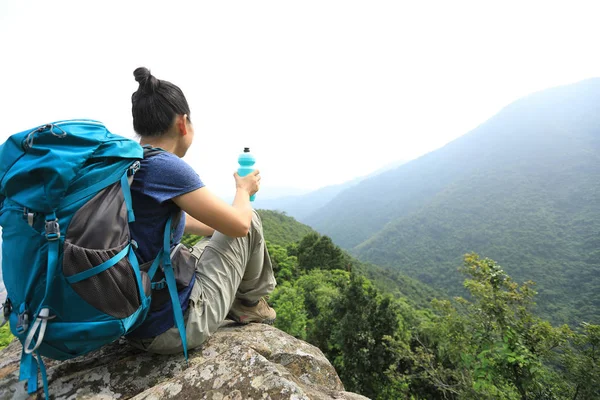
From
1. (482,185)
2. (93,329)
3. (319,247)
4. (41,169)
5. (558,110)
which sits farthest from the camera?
(558,110)

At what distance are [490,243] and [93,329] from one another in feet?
391

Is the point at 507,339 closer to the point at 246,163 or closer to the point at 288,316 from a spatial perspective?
the point at 246,163

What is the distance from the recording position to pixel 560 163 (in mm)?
135250

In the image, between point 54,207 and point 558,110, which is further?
point 558,110

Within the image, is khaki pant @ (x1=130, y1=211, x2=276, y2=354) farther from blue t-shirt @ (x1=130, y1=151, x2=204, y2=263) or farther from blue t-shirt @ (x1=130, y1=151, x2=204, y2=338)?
blue t-shirt @ (x1=130, y1=151, x2=204, y2=263)

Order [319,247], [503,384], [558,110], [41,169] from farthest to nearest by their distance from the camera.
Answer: [558,110], [319,247], [503,384], [41,169]

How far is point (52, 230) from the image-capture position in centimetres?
138

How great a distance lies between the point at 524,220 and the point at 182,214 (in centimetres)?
13209

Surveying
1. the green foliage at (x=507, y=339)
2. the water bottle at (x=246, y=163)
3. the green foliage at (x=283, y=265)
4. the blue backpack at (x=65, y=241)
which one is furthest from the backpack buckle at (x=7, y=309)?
the green foliage at (x=283, y=265)

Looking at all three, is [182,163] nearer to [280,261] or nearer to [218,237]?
[218,237]

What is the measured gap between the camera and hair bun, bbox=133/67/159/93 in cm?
208

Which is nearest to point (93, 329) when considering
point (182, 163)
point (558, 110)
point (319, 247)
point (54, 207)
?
point (54, 207)

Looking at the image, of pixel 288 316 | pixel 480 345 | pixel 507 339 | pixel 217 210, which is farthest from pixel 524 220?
pixel 217 210

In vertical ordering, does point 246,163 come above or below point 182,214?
above
